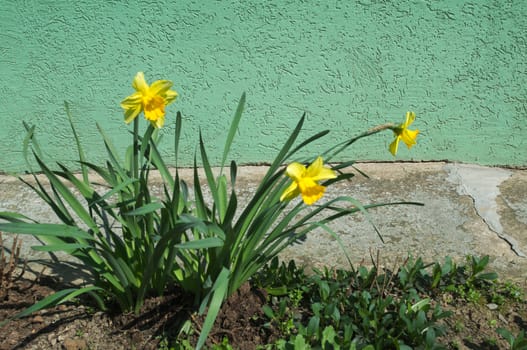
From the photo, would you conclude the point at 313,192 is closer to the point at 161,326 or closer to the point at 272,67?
the point at 161,326

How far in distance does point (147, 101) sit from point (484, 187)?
7.39 feet

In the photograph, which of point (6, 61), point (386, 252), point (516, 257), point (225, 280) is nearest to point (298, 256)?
point (386, 252)

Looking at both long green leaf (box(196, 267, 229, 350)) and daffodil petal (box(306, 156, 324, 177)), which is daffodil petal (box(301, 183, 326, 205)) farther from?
long green leaf (box(196, 267, 229, 350))

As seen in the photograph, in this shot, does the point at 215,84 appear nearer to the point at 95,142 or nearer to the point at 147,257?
the point at 95,142

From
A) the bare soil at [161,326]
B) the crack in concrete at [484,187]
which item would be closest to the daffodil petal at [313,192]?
the bare soil at [161,326]

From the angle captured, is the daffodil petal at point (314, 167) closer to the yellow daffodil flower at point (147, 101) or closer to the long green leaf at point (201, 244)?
the long green leaf at point (201, 244)

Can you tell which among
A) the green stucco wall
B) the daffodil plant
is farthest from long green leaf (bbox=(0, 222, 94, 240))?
the green stucco wall

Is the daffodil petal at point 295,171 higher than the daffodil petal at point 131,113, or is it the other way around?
the daffodil petal at point 131,113

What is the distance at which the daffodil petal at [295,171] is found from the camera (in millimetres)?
1593

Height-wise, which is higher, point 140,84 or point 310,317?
point 140,84

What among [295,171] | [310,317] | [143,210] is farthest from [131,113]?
[310,317]

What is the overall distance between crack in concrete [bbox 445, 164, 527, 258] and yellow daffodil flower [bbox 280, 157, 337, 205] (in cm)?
152

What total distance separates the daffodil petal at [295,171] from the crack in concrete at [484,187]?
1564 mm

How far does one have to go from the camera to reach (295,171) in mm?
1604
